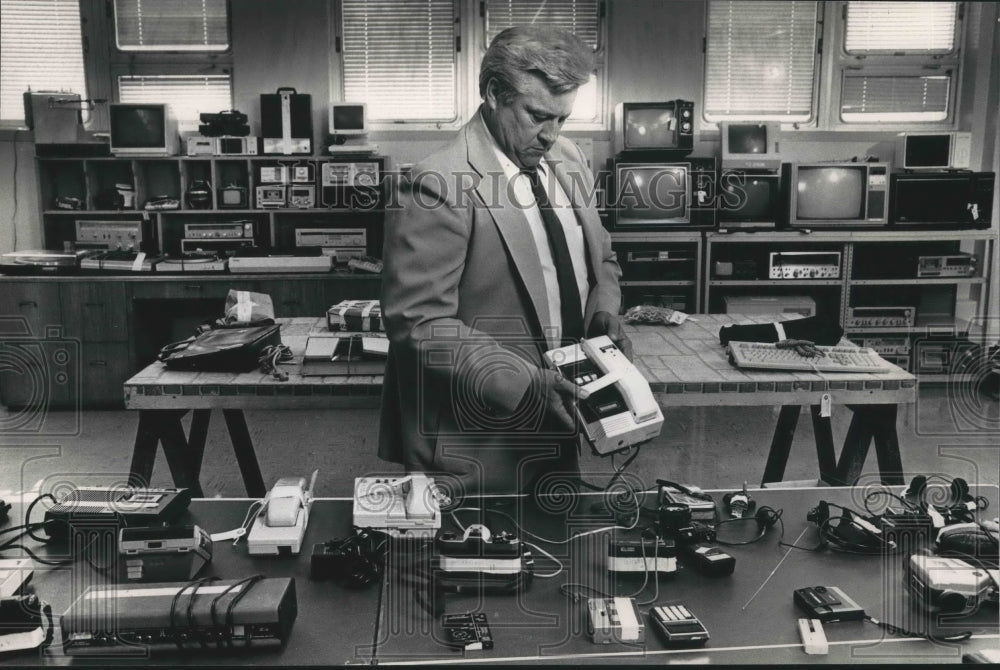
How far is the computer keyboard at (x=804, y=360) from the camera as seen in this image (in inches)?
103

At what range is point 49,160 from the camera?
5.31 meters

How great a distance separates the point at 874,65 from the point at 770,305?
6.02 feet

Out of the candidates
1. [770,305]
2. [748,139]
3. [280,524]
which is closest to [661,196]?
[748,139]

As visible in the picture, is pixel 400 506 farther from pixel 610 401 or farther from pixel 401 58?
pixel 401 58

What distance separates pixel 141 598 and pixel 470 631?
470 mm

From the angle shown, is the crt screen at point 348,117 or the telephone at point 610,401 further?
the crt screen at point 348,117

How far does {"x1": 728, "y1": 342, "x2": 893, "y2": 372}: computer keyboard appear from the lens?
262 centimetres

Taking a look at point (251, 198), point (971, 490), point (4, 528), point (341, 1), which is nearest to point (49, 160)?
point (251, 198)

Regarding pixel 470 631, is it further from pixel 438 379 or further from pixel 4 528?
pixel 4 528

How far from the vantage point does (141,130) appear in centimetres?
522

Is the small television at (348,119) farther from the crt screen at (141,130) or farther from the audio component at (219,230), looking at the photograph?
the crt screen at (141,130)

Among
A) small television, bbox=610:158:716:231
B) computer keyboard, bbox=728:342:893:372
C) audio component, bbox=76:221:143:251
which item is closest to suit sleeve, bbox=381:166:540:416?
computer keyboard, bbox=728:342:893:372

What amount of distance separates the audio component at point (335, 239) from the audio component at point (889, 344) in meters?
3.12

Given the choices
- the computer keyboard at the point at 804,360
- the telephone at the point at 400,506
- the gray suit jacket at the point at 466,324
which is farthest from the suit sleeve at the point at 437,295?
the computer keyboard at the point at 804,360
